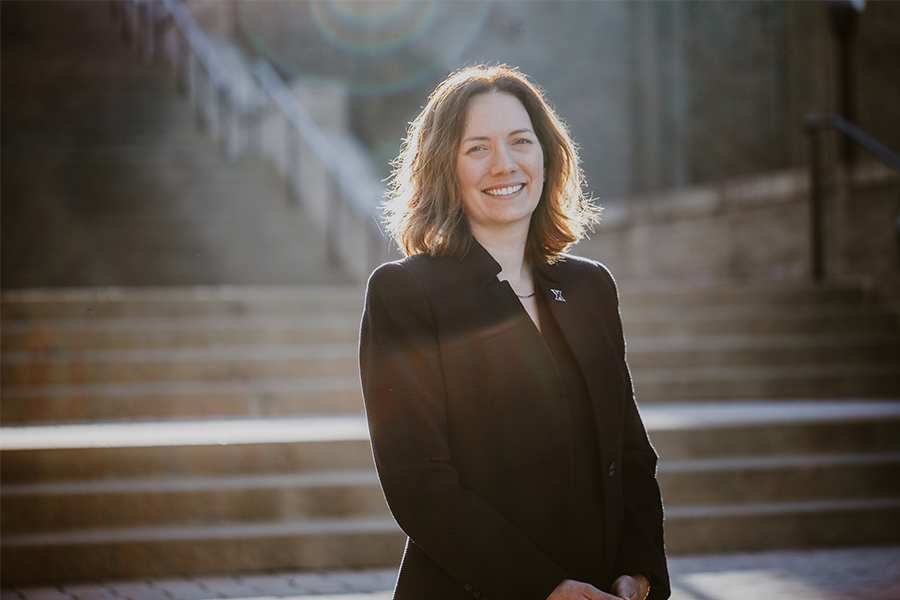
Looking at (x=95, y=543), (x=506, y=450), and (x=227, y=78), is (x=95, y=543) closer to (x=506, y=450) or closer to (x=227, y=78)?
(x=506, y=450)

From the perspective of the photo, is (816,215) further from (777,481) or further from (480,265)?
(480,265)

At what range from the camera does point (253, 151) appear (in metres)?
11.3

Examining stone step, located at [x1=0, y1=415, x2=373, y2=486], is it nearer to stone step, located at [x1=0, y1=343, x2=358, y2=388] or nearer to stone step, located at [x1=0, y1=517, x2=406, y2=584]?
stone step, located at [x1=0, y1=517, x2=406, y2=584]

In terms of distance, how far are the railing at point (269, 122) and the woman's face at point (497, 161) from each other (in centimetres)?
594

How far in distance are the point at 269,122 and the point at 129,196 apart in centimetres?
225

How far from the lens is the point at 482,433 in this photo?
1664 millimetres

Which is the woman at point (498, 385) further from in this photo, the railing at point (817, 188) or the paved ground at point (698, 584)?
the railing at point (817, 188)

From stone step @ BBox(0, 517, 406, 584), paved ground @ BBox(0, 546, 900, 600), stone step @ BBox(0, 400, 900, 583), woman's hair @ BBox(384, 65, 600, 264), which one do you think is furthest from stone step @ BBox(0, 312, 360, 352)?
woman's hair @ BBox(384, 65, 600, 264)

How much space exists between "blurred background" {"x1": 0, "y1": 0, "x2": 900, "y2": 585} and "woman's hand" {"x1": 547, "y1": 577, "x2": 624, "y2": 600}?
8.09 ft

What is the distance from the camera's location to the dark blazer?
62.0 inches

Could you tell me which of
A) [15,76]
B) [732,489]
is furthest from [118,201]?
[732,489]

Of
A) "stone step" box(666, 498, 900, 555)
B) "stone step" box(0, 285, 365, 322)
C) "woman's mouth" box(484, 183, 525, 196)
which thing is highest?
"woman's mouth" box(484, 183, 525, 196)

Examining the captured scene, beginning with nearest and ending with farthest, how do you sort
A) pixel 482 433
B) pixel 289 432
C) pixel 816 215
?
pixel 482 433, pixel 289 432, pixel 816 215

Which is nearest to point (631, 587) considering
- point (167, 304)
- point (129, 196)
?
point (167, 304)
